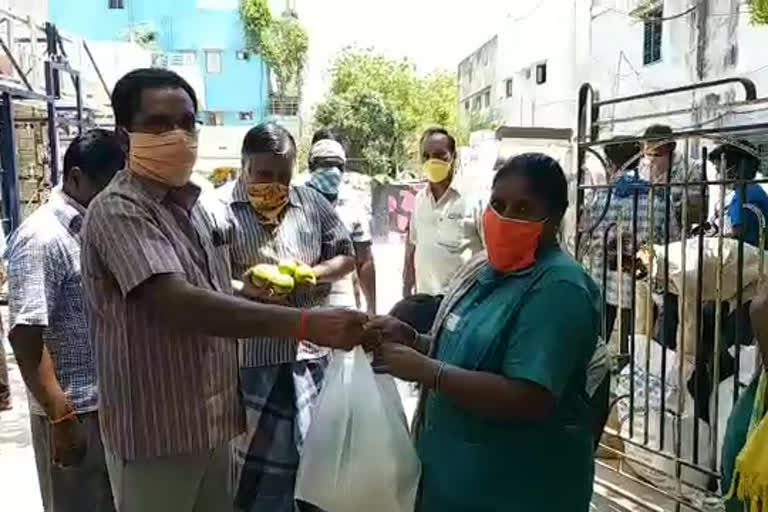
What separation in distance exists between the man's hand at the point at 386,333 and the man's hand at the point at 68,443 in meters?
1.05

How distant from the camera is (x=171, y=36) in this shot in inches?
1387

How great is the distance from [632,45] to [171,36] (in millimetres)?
Answer: 27144

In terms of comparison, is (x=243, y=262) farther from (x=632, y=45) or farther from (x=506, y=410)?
(x=632, y=45)

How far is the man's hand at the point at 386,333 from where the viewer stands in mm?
2064

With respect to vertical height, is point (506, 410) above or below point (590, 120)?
below

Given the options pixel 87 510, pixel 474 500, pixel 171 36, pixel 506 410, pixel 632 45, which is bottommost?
pixel 87 510

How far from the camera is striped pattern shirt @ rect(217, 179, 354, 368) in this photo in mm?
2951

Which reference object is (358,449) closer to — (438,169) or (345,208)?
(345,208)

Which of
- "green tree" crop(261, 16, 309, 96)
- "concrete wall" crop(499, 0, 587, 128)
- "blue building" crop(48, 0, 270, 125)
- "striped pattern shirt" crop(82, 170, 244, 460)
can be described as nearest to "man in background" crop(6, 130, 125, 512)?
"striped pattern shirt" crop(82, 170, 244, 460)

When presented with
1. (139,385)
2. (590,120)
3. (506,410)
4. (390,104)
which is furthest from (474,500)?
(390,104)

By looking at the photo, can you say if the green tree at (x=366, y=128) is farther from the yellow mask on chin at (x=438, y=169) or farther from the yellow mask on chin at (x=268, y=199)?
the yellow mask on chin at (x=268, y=199)

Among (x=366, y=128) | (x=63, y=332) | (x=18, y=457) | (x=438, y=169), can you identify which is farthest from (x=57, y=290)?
(x=366, y=128)

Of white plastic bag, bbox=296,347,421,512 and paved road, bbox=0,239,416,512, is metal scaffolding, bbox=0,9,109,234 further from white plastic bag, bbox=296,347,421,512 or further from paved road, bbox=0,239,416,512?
white plastic bag, bbox=296,347,421,512

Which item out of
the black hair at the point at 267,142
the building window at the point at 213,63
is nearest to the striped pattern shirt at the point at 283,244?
the black hair at the point at 267,142
